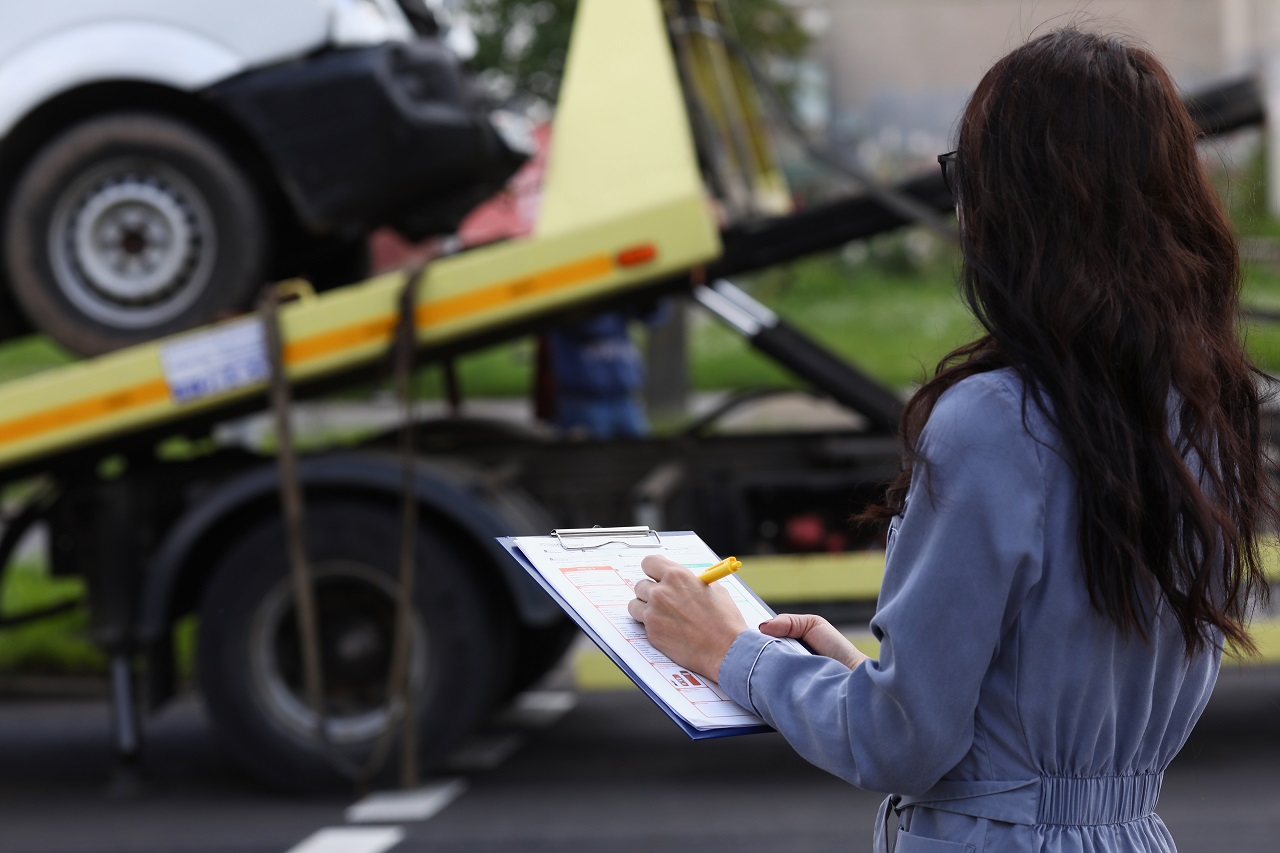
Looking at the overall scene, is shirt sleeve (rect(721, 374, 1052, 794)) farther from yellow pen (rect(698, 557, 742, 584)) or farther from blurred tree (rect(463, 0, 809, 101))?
blurred tree (rect(463, 0, 809, 101))

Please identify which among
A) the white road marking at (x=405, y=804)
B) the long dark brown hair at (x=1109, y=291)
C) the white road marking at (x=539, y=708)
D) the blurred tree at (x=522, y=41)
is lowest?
the white road marking at (x=539, y=708)

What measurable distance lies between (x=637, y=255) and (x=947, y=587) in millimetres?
3612

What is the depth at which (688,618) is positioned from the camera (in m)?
1.79

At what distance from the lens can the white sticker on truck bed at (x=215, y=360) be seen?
17.0 ft

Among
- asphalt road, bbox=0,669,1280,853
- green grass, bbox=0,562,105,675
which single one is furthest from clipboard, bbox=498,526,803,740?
green grass, bbox=0,562,105,675

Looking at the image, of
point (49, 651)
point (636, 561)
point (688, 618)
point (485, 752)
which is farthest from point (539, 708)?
point (688, 618)

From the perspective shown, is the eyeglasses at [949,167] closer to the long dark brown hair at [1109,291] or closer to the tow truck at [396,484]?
the long dark brown hair at [1109,291]

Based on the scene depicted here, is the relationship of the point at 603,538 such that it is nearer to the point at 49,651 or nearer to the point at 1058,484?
the point at 1058,484

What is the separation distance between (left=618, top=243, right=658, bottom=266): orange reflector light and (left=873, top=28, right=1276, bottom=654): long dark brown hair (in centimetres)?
345

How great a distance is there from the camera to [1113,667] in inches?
62.9

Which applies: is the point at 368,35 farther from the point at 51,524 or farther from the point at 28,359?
the point at 28,359

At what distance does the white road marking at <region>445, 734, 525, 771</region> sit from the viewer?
5.82 metres

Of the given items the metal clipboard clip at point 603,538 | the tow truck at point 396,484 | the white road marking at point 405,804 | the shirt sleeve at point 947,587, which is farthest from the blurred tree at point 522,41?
the shirt sleeve at point 947,587

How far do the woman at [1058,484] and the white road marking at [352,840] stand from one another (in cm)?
344
